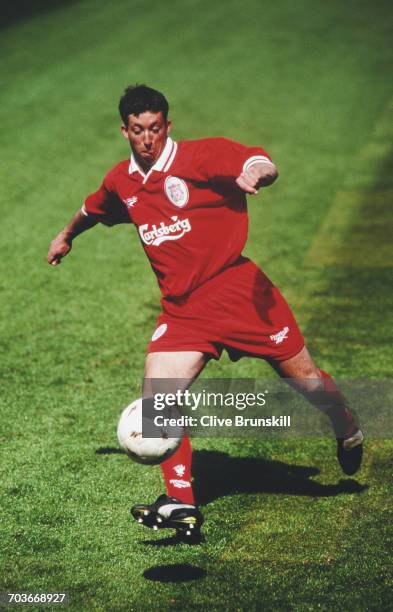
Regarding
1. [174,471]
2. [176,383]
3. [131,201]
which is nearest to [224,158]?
[131,201]

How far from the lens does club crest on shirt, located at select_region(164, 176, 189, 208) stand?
15.5ft

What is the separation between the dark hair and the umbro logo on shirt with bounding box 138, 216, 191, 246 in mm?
548

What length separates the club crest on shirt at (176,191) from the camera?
4.73 meters

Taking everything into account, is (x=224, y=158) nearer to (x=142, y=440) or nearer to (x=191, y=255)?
(x=191, y=255)

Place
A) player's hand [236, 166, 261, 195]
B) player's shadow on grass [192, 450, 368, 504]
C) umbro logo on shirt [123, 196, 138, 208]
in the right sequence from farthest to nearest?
player's shadow on grass [192, 450, 368, 504]
umbro logo on shirt [123, 196, 138, 208]
player's hand [236, 166, 261, 195]

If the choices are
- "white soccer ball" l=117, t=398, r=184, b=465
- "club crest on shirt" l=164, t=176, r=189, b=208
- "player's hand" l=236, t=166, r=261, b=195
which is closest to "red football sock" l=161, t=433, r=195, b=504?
"white soccer ball" l=117, t=398, r=184, b=465

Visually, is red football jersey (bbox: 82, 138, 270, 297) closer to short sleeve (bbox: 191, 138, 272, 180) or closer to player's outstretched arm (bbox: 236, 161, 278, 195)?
short sleeve (bbox: 191, 138, 272, 180)

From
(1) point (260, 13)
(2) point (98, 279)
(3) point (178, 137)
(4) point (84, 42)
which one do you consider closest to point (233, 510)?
(2) point (98, 279)

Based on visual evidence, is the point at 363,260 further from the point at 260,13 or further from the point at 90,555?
the point at 260,13

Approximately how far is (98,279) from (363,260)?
2887 millimetres

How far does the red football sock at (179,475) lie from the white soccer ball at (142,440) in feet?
0.44

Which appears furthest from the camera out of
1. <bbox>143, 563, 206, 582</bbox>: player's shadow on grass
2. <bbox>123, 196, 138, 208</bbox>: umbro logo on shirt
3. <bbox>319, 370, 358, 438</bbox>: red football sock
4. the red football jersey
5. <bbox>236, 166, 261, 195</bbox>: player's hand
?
<bbox>319, 370, 358, 438</bbox>: red football sock

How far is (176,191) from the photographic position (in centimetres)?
475

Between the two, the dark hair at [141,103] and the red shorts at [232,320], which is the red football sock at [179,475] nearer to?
the red shorts at [232,320]
